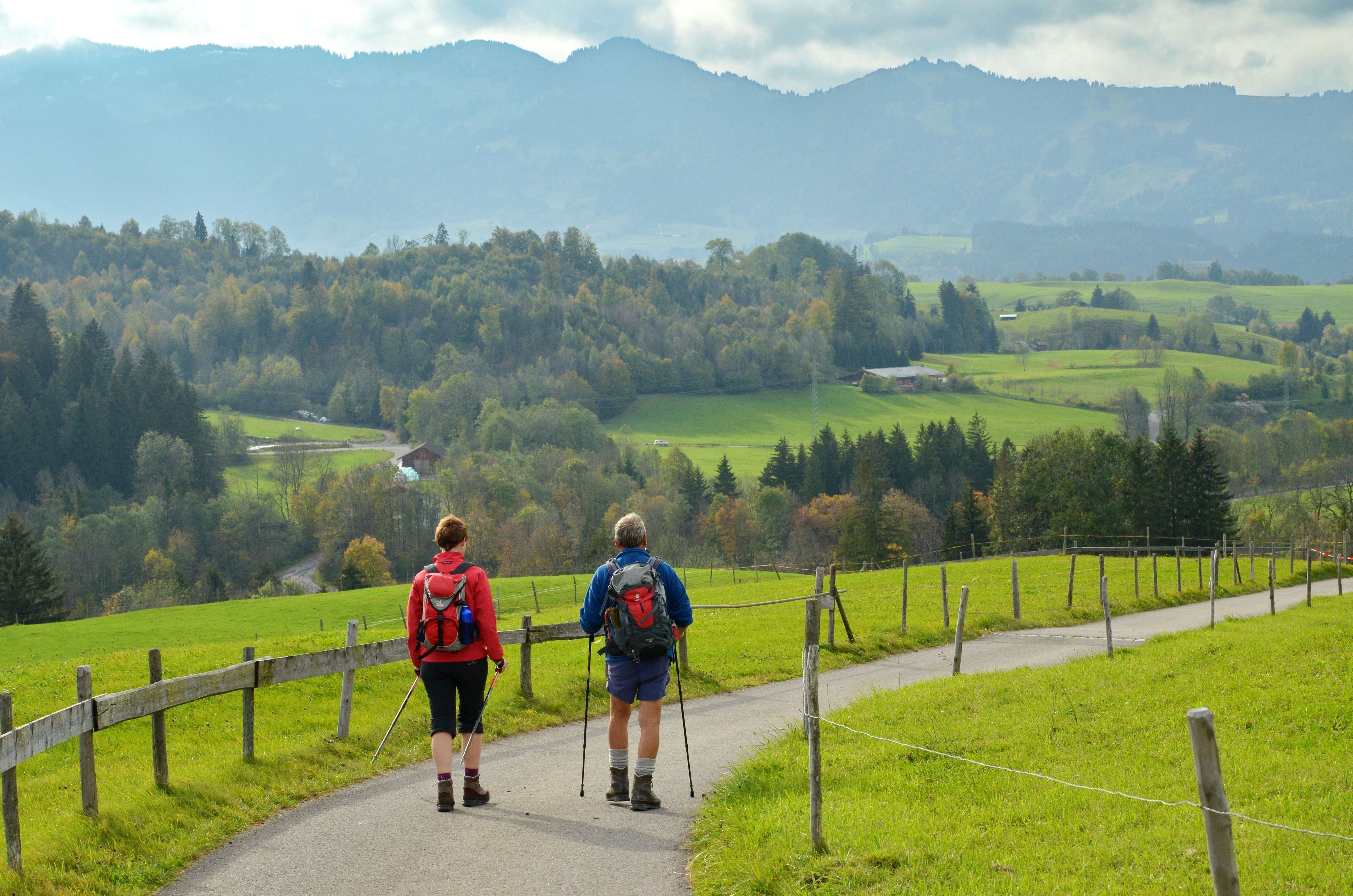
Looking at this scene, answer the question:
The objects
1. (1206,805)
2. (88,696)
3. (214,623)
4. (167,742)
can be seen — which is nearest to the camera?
(1206,805)

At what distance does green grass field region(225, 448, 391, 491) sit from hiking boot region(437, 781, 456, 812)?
122 m

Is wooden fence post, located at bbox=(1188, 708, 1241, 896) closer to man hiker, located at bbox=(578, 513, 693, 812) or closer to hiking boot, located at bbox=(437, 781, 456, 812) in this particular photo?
man hiker, located at bbox=(578, 513, 693, 812)

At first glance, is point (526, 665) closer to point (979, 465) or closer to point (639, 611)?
point (639, 611)

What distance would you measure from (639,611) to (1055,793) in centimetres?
347

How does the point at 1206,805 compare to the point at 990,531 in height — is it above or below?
above

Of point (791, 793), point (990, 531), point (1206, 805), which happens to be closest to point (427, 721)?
point (791, 793)

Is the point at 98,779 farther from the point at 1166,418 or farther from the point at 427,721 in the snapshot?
the point at 1166,418

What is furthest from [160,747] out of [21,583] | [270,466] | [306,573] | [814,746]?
[270,466]

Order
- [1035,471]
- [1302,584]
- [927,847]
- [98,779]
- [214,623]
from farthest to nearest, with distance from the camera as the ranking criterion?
[1035,471], [214,623], [1302,584], [98,779], [927,847]

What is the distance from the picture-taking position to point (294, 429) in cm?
16550

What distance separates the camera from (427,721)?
1295 cm

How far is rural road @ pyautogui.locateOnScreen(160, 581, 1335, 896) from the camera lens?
7711 mm

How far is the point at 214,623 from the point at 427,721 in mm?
40041

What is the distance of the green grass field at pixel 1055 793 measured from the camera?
6.76m
